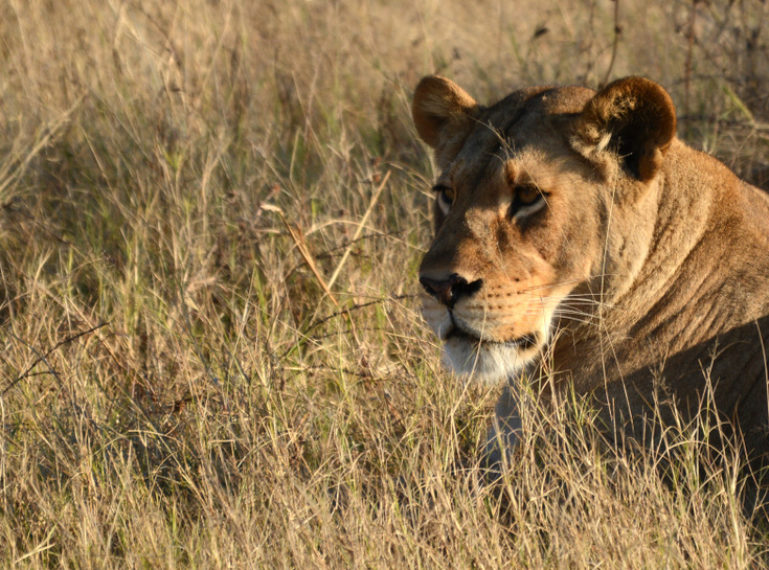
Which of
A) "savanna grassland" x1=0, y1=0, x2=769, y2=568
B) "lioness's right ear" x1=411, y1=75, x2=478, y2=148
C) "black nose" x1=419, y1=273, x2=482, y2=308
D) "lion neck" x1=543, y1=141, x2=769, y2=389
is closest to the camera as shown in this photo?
"savanna grassland" x1=0, y1=0, x2=769, y2=568

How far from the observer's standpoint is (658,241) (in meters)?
3.24

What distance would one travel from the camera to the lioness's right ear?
3.71 meters

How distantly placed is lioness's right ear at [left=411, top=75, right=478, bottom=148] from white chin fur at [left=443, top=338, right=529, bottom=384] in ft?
2.84

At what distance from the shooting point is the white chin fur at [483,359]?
3.19 metres

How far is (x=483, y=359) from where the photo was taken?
321 centimetres

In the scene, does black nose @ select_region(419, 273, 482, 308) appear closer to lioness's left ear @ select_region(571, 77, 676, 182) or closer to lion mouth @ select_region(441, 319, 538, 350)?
lion mouth @ select_region(441, 319, 538, 350)

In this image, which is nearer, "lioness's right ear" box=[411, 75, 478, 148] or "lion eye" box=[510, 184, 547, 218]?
"lion eye" box=[510, 184, 547, 218]

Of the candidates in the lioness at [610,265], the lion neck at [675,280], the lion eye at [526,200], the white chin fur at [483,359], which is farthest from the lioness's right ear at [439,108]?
the white chin fur at [483,359]

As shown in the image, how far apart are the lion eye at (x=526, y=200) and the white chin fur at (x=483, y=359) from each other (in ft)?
1.30

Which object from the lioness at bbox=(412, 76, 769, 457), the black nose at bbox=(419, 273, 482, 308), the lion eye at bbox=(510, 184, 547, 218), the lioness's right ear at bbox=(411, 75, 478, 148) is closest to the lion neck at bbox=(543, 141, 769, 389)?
the lioness at bbox=(412, 76, 769, 457)

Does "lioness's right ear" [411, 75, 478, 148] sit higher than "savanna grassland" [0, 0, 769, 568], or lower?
higher

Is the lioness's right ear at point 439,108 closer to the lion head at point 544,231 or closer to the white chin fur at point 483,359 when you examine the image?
the lion head at point 544,231

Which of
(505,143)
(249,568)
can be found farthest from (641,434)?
(249,568)

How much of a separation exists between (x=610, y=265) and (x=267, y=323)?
1536mm
